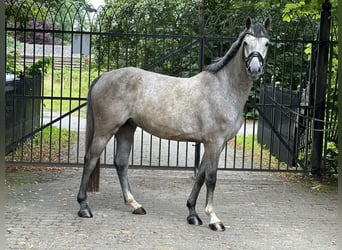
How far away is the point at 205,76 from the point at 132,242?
2054mm

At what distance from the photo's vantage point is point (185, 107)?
538cm

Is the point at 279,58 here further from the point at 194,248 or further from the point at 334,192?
the point at 194,248

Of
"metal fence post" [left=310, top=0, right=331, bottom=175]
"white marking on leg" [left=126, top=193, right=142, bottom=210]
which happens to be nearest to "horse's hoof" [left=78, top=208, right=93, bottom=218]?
"white marking on leg" [left=126, top=193, right=142, bottom=210]

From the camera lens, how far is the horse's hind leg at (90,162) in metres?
5.59

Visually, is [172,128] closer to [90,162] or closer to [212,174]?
[212,174]

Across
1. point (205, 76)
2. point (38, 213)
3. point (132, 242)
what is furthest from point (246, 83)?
point (38, 213)

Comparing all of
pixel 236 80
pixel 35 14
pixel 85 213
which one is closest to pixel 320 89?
pixel 236 80

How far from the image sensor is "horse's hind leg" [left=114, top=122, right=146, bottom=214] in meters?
5.91

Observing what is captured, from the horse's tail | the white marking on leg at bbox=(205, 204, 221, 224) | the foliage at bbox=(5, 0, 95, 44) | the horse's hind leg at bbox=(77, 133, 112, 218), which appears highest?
the foliage at bbox=(5, 0, 95, 44)

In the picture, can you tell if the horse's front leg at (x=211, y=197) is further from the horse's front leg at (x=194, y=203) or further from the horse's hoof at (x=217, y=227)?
the horse's front leg at (x=194, y=203)

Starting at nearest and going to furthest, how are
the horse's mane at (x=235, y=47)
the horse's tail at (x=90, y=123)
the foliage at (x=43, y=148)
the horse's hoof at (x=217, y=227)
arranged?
the horse's mane at (x=235, y=47) → the horse's hoof at (x=217, y=227) → the horse's tail at (x=90, y=123) → the foliage at (x=43, y=148)

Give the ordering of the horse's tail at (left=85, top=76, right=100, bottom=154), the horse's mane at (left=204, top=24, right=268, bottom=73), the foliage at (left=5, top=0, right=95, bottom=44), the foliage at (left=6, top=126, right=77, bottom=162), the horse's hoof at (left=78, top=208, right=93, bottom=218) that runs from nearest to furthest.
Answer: the horse's mane at (left=204, top=24, right=268, bottom=73), the horse's hoof at (left=78, top=208, right=93, bottom=218), the horse's tail at (left=85, top=76, right=100, bottom=154), the foliage at (left=5, top=0, right=95, bottom=44), the foliage at (left=6, top=126, right=77, bottom=162)

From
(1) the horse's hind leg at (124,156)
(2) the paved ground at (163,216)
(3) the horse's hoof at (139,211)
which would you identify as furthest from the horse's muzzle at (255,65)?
(3) the horse's hoof at (139,211)

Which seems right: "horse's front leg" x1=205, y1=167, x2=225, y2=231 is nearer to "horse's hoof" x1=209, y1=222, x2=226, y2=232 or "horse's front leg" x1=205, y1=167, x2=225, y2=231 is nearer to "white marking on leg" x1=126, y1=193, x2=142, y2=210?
"horse's hoof" x1=209, y1=222, x2=226, y2=232
